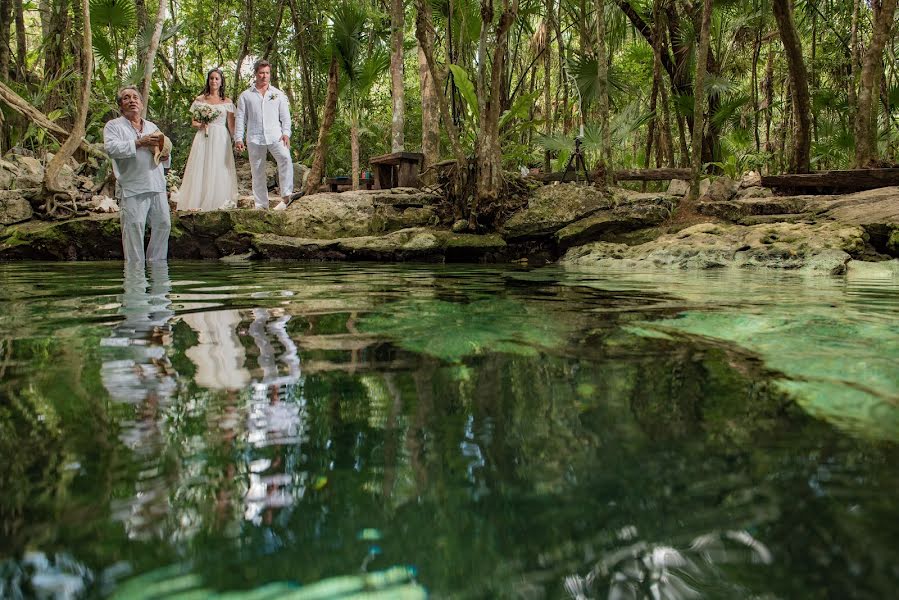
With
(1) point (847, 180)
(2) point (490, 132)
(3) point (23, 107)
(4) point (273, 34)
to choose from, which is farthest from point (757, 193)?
(4) point (273, 34)

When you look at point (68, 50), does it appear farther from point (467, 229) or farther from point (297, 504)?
point (297, 504)

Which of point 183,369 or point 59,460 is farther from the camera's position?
point 183,369

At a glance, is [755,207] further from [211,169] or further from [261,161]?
[211,169]

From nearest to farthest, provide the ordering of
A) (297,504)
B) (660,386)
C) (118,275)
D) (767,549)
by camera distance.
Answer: (767,549) < (297,504) < (660,386) < (118,275)

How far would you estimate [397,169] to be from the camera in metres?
12.0

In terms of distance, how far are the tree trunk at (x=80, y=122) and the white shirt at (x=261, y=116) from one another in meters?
2.17

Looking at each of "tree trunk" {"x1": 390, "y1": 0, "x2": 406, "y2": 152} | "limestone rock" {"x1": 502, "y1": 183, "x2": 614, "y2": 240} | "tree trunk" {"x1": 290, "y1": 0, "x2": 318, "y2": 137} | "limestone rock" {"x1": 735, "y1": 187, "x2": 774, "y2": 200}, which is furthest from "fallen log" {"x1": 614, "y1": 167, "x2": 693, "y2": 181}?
"tree trunk" {"x1": 290, "y1": 0, "x2": 318, "y2": 137}

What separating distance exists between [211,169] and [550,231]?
19.6 ft

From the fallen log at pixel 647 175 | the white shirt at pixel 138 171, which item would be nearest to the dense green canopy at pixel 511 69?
the fallen log at pixel 647 175

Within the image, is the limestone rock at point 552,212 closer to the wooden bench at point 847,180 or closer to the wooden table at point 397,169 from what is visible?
the wooden bench at point 847,180

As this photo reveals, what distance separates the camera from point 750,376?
5.41 ft

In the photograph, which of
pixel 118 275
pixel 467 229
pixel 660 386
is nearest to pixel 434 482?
pixel 660 386

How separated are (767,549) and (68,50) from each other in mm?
17804

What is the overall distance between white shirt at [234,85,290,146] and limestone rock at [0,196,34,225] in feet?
11.1
